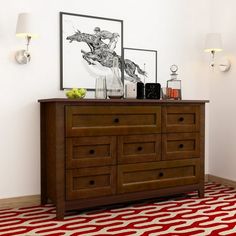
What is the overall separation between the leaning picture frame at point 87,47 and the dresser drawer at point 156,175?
96cm

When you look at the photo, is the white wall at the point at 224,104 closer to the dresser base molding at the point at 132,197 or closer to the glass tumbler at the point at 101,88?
the dresser base molding at the point at 132,197

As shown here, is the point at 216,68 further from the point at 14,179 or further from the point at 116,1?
the point at 14,179

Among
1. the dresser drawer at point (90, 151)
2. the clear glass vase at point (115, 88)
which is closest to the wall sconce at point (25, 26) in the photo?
the clear glass vase at point (115, 88)

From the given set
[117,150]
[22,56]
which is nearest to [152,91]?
[117,150]

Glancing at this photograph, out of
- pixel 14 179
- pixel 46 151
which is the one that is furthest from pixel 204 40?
pixel 14 179

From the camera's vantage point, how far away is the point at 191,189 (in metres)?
3.57

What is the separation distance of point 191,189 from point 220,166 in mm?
867

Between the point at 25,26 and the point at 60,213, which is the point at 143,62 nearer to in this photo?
the point at 25,26

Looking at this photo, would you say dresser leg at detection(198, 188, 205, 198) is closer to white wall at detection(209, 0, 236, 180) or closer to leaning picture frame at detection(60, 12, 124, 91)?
white wall at detection(209, 0, 236, 180)

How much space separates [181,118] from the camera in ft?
11.5

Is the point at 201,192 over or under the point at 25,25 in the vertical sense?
under

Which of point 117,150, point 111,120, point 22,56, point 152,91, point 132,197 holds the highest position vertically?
point 22,56

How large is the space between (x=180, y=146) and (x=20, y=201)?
1.60m

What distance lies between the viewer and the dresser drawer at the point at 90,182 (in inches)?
118
